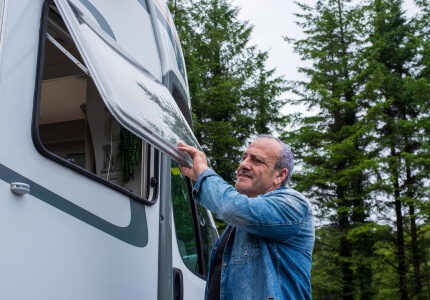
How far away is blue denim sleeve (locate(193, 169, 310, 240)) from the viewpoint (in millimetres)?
1932

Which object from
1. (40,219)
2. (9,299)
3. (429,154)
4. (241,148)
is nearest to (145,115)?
(40,219)

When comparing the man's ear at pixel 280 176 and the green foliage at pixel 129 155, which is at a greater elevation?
the green foliage at pixel 129 155

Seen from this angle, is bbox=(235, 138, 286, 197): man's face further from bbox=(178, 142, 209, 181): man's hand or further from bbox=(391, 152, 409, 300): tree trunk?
bbox=(391, 152, 409, 300): tree trunk

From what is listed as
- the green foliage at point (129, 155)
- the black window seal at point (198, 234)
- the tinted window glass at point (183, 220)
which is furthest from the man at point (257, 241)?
the black window seal at point (198, 234)

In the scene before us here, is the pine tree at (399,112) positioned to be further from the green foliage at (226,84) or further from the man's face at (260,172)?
the man's face at (260,172)

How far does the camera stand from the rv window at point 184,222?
117 inches

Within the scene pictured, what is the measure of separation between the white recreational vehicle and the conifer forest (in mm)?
11854

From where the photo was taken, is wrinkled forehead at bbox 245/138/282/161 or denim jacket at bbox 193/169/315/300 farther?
wrinkled forehead at bbox 245/138/282/161

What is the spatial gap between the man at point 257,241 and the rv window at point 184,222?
798mm

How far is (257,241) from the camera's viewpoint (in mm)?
2053

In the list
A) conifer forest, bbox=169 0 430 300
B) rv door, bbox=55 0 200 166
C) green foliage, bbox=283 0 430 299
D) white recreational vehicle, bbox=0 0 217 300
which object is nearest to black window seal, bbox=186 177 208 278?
white recreational vehicle, bbox=0 0 217 300

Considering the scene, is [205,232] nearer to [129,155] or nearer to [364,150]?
[129,155]

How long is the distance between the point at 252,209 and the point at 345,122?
16.7 m

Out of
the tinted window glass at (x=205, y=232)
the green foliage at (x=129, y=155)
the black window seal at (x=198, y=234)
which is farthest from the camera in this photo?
the tinted window glass at (x=205, y=232)
